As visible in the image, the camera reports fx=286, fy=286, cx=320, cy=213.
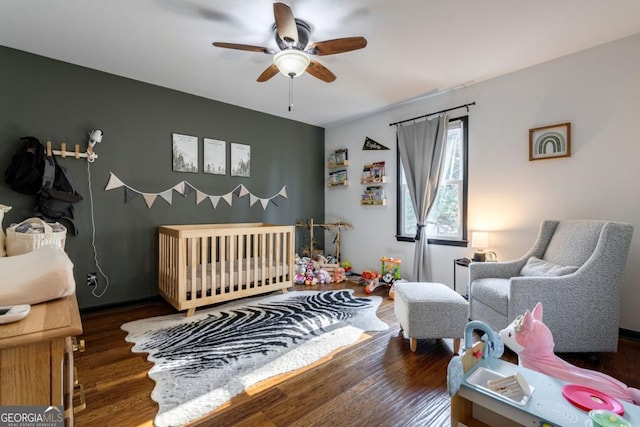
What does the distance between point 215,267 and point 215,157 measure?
151 cm

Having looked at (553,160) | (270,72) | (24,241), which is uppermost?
(270,72)

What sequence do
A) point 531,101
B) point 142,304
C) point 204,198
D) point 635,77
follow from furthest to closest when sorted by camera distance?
point 204,198 < point 142,304 < point 531,101 < point 635,77

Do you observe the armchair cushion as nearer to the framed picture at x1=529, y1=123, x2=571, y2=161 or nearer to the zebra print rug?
the zebra print rug

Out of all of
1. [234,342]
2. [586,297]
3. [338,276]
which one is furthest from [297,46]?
[338,276]

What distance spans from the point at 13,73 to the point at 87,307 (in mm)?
2211

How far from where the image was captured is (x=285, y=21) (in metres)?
1.72

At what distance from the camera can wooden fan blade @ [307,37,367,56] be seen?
192 centimetres

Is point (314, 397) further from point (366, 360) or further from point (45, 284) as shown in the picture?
point (45, 284)

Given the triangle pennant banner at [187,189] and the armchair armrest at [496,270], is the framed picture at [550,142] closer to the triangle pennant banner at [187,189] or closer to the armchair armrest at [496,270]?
the armchair armrest at [496,270]

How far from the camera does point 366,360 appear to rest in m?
1.99

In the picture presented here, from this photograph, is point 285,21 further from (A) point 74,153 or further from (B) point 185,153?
(A) point 74,153

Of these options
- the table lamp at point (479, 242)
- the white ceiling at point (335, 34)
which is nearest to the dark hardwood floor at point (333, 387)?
the table lamp at point (479, 242)

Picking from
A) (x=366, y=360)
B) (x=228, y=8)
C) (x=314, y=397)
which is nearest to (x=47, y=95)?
(x=228, y=8)

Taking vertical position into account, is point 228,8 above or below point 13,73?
above
